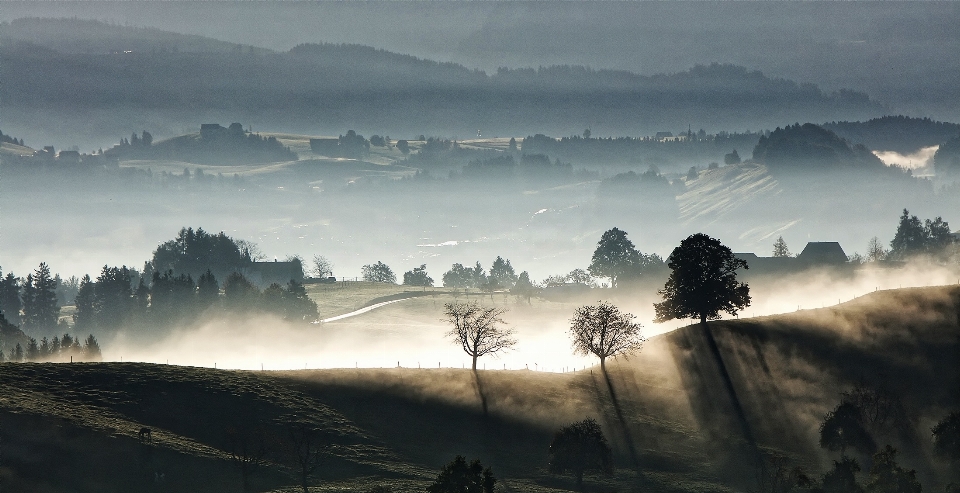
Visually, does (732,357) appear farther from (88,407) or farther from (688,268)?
(88,407)

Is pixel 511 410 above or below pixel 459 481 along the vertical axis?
above

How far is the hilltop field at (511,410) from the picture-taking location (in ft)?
314

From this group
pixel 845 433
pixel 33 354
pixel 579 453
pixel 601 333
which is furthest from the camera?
pixel 33 354

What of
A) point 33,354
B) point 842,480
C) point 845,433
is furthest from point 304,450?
point 33,354

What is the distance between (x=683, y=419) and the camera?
398ft

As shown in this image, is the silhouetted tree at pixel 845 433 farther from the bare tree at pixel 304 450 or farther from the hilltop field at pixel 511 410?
the bare tree at pixel 304 450

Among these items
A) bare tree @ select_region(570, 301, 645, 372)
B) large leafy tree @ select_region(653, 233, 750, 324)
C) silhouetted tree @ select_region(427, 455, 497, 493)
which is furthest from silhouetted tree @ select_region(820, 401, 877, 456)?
silhouetted tree @ select_region(427, 455, 497, 493)

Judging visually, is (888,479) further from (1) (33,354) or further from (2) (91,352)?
(1) (33,354)

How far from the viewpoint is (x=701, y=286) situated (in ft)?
464

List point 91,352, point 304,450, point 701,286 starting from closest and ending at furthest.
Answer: point 304,450 < point 701,286 < point 91,352

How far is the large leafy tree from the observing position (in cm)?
A: 14125

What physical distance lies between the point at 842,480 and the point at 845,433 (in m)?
14.9

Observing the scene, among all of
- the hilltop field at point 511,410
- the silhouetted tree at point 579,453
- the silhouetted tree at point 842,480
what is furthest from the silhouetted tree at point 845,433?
the silhouetted tree at point 579,453

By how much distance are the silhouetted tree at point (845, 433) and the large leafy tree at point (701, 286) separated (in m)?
31.3
